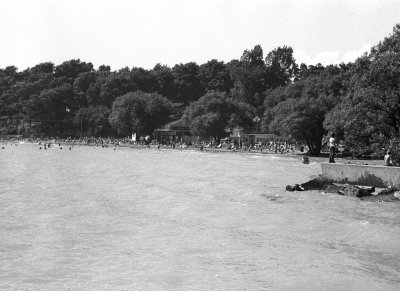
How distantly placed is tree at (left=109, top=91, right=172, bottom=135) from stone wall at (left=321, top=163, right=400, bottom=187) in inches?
3407

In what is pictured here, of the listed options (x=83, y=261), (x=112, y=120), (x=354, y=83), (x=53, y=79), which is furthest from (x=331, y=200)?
(x=53, y=79)

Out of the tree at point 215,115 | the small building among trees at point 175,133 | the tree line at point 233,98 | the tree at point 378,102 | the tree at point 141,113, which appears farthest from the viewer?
the small building among trees at point 175,133

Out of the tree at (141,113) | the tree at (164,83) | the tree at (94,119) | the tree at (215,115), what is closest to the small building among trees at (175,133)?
the tree at (141,113)

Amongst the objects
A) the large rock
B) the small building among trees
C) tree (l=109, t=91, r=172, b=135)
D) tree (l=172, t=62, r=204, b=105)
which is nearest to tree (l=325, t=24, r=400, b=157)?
the large rock

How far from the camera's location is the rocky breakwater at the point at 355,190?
79.8 feet

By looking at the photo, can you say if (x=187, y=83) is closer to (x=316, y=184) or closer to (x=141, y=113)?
(x=141, y=113)

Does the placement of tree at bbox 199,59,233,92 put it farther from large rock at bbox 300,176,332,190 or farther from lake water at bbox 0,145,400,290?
lake water at bbox 0,145,400,290

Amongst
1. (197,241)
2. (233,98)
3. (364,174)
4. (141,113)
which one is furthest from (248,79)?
(197,241)

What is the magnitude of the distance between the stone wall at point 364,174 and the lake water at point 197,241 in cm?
269

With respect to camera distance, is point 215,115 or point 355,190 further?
point 215,115

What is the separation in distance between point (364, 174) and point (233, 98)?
93857 millimetres

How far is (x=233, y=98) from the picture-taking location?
121m

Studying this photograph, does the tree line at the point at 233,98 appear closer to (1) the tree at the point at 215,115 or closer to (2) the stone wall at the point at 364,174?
(1) the tree at the point at 215,115

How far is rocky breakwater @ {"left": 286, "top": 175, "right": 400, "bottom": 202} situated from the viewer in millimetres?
24312
